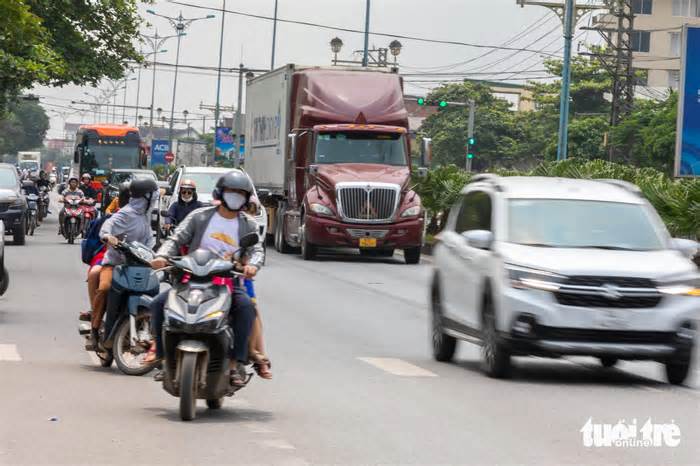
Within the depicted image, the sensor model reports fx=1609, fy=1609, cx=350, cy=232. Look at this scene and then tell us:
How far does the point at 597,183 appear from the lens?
1452 cm

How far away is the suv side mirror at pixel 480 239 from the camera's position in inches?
523

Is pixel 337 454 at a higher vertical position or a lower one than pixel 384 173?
lower

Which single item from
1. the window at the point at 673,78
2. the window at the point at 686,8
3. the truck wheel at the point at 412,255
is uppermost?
the window at the point at 686,8

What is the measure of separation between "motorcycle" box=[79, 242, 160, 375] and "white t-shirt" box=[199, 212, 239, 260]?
7.08 feet

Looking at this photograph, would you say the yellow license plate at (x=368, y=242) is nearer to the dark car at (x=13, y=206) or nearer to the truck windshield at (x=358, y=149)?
the truck windshield at (x=358, y=149)

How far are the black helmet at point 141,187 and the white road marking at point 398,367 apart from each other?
8.17 feet

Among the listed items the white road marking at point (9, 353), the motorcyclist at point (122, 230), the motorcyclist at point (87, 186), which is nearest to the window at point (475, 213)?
the motorcyclist at point (122, 230)

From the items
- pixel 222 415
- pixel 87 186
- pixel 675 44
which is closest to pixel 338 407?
pixel 222 415

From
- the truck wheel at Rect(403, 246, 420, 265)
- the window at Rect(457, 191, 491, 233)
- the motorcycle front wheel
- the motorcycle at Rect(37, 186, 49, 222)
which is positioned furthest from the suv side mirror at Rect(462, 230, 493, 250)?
the motorcycle at Rect(37, 186, 49, 222)

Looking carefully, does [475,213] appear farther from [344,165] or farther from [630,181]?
[344,165]

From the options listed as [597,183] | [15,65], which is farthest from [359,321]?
[15,65]

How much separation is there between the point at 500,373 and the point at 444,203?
25.0 m

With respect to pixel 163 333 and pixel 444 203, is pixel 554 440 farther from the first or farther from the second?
pixel 444 203

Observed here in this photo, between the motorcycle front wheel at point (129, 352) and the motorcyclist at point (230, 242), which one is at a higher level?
the motorcyclist at point (230, 242)
